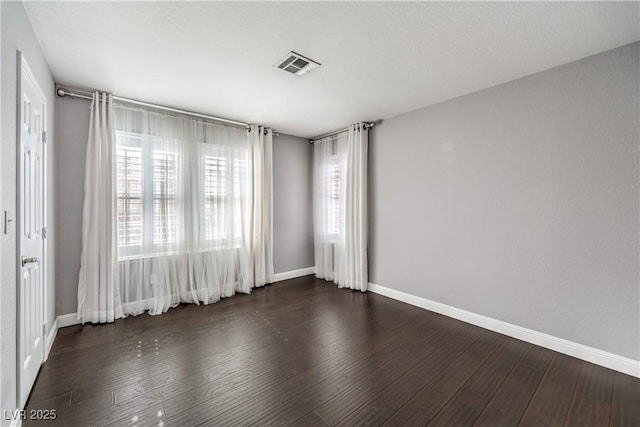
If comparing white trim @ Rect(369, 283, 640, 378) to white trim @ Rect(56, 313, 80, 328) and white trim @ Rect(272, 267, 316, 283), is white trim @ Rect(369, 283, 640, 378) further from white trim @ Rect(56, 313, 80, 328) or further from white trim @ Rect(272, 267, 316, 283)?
white trim @ Rect(56, 313, 80, 328)

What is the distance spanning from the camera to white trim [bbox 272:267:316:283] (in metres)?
4.85

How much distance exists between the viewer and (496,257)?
2973 millimetres

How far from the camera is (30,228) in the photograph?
2012 millimetres

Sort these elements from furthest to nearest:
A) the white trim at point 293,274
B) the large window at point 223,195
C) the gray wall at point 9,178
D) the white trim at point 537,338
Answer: the white trim at point 293,274, the large window at point 223,195, the white trim at point 537,338, the gray wall at point 9,178

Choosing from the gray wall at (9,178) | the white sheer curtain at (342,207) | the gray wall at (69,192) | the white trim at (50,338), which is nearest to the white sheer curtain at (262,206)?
the white sheer curtain at (342,207)

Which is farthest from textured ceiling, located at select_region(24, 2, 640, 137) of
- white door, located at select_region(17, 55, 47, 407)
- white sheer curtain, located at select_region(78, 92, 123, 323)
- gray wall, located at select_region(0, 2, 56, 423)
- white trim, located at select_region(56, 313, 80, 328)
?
white trim, located at select_region(56, 313, 80, 328)

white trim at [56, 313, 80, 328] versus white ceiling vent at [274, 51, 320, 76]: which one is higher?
white ceiling vent at [274, 51, 320, 76]

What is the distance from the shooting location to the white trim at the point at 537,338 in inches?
87.7

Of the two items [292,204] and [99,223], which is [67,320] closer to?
Answer: [99,223]

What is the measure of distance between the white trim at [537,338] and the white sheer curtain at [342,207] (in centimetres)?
95

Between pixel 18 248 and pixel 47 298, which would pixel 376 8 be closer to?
pixel 18 248

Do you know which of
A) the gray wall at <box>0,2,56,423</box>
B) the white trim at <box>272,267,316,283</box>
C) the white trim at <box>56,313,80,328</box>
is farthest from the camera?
the white trim at <box>272,267,316,283</box>

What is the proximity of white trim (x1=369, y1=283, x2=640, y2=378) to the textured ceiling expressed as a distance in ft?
8.52

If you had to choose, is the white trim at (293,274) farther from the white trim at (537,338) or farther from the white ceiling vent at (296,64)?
the white ceiling vent at (296,64)
